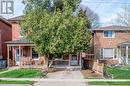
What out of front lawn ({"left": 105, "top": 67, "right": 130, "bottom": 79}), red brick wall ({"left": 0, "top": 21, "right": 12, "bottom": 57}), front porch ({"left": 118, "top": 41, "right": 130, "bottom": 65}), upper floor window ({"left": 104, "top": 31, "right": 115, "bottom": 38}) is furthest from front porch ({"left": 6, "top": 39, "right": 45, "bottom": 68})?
front porch ({"left": 118, "top": 41, "right": 130, "bottom": 65})

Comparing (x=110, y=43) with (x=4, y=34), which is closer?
(x=4, y=34)

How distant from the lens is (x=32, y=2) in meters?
39.2

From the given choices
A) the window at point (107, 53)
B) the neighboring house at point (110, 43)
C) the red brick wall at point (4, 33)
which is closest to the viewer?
the red brick wall at point (4, 33)

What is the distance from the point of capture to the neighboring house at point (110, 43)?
51125 millimetres

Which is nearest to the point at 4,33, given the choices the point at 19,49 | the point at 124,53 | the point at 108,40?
the point at 19,49

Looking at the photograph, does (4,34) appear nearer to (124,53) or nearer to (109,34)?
(109,34)

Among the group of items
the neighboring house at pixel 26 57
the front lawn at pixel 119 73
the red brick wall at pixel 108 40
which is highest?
the red brick wall at pixel 108 40

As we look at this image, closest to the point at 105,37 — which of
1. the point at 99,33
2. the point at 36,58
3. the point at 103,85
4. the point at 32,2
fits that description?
Answer: the point at 99,33

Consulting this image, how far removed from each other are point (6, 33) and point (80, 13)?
14.3m

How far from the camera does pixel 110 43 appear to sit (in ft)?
169

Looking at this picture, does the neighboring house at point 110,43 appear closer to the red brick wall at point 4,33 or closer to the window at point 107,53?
the window at point 107,53

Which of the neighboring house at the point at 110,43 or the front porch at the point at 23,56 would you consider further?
the neighboring house at the point at 110,43

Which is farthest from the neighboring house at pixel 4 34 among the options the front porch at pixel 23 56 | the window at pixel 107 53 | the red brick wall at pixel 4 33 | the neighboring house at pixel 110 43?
the window at pixel 107 53

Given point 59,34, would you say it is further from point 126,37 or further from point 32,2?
point 126,37
